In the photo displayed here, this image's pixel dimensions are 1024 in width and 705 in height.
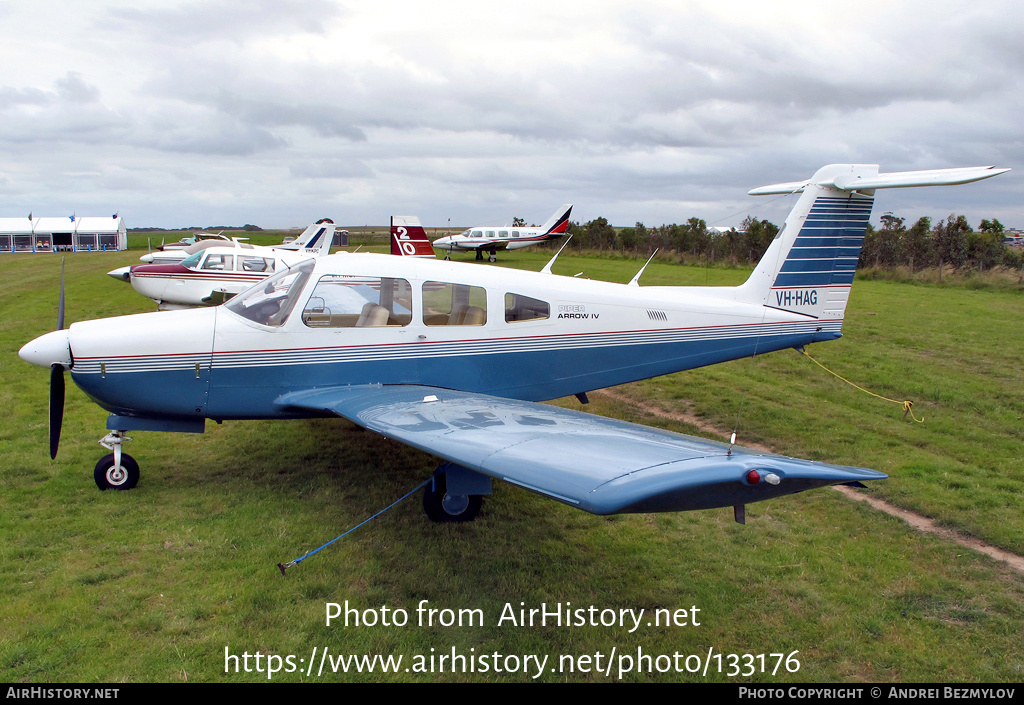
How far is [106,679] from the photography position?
3385mm

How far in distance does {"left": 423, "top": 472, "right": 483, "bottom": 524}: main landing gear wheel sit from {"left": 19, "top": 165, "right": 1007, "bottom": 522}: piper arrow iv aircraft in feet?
0.04

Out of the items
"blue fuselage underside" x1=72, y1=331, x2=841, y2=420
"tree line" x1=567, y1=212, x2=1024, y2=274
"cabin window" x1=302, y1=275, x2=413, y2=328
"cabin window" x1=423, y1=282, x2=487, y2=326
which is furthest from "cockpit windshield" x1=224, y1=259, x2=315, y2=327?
"tree line" x1=567, y1=212, x2=1024, y2=274

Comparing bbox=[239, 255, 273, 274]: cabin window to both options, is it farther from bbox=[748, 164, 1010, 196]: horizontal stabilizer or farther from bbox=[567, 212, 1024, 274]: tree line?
bbox=[567, 212, 1024, 274]: tree line

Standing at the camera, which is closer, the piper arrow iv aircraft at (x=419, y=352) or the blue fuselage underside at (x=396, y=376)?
the piper arrow iv aircraft at (x=419, y=352)

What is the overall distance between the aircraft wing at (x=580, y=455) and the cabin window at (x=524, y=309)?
39.5 inches

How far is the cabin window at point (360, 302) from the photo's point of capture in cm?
592

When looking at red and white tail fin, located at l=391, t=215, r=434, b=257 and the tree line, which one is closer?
the tree line

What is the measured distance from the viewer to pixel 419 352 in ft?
19.9

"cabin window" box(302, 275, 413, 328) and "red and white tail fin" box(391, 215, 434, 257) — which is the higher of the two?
"red and white tail fin" box(391, 215, 434, 257)

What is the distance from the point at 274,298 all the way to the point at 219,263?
1207cm

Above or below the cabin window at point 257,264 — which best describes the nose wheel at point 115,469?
below

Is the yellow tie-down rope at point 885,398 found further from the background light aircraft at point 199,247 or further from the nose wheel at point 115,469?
the background light aircraft at point 199,247

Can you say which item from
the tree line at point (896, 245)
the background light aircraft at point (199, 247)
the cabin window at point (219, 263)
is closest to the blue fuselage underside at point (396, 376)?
the cabin window at point (219, 263)

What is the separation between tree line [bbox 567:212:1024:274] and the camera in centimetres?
→ 2742
